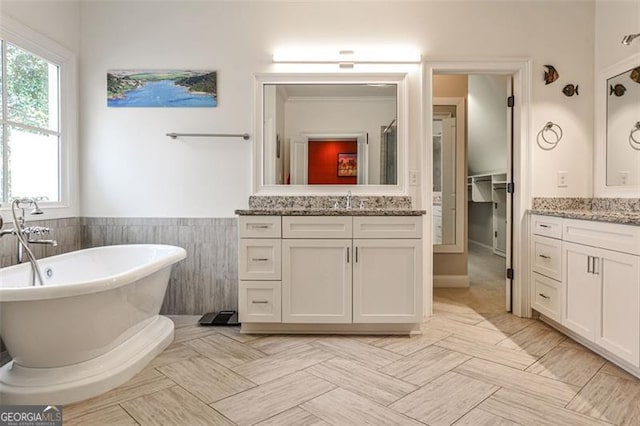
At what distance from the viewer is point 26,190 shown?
251cm

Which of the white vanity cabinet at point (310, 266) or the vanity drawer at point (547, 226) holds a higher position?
the vanity drawer at point (547, 226)

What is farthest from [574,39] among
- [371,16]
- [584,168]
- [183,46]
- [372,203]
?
[183,46]

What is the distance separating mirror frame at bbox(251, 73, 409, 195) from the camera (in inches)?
112

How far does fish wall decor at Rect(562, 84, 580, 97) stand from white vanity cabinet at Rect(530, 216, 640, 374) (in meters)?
1.05

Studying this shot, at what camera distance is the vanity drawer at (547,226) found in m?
2.47

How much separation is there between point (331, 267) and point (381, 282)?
36 centimetres

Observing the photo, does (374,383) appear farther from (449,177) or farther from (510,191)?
(449,177)

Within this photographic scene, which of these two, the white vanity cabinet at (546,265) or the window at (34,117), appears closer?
the window at (34,117)

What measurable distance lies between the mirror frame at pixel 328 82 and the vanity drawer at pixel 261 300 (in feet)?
2.61

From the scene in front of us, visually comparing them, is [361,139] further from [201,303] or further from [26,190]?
[26,190]

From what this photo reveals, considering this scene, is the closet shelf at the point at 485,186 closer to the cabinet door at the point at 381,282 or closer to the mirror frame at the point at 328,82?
the mirror frame at the point at 328,82

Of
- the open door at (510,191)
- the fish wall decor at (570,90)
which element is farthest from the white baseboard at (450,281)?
the fish wall decor at (570,90)

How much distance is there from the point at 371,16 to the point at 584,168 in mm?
2129

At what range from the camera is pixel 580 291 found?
88.1 inches
